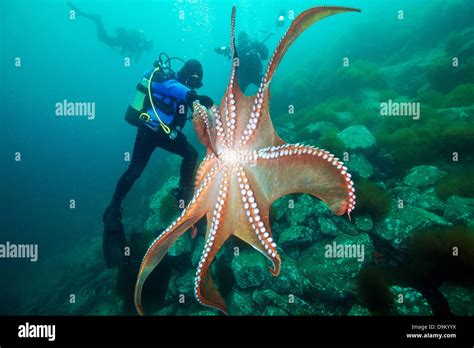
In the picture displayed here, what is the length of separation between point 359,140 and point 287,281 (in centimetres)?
435

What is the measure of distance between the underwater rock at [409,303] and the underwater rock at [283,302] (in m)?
1.37

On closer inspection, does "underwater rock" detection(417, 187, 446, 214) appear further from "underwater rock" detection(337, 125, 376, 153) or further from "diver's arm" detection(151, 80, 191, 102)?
"diver's arm" detection(151, 80, 191, 102)

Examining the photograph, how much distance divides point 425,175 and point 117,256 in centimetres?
741

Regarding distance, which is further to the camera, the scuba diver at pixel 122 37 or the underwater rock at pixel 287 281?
the scuba diver at pixel 122 37

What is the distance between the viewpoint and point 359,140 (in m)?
7.09

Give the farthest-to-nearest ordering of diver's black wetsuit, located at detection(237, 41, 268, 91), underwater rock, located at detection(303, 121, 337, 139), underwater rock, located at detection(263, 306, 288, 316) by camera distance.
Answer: diver's black wetsuit, located at detection(237, 41, 268, 91), underwater rock, located at detection(303, 121, 337, 139), underwater rock, located at detection(263, 306, 288, 316)

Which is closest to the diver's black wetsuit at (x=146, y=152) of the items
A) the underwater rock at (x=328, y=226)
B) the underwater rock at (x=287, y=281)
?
the underwater rock at (x=287, y=281)

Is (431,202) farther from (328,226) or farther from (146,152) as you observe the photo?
(146,152)

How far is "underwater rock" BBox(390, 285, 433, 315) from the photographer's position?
388 cm

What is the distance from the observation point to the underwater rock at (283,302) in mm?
4602

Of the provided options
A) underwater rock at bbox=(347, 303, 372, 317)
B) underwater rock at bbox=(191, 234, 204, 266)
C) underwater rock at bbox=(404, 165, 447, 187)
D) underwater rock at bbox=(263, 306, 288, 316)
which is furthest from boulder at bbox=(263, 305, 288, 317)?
underwater rock at bbox=(404, 165, 447, 187)

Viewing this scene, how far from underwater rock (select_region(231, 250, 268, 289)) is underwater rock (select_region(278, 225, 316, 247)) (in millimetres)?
622

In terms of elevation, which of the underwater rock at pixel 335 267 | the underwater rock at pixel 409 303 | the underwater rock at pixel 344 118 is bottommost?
the underwater rock at pixel 409 303

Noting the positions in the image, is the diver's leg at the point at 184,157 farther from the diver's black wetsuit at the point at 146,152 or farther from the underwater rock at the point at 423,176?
the underwater rock at the point at 423,176
